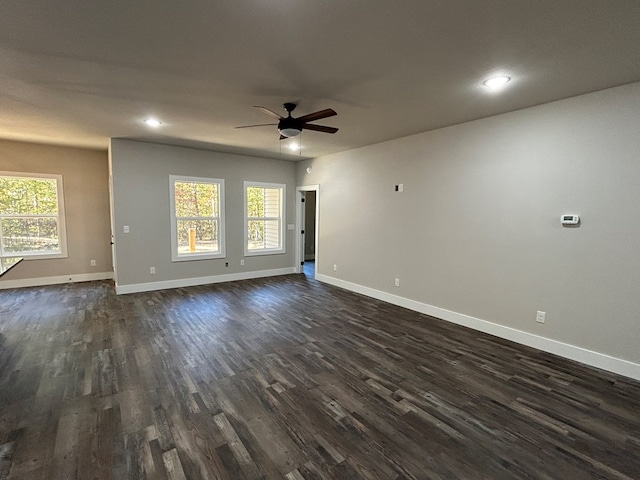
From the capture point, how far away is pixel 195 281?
6.14 meters

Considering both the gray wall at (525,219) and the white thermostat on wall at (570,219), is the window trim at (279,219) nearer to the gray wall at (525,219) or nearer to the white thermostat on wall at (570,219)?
the gray wall at (525,219)

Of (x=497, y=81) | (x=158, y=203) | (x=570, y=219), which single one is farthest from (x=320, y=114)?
(x=158, y=203)

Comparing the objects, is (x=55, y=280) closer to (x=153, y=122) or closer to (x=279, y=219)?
(x=153, y=122)

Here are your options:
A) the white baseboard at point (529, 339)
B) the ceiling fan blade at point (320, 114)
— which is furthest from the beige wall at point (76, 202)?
the white baseboard at point (529, 339)

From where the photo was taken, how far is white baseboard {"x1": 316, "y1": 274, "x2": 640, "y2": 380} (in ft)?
9.50

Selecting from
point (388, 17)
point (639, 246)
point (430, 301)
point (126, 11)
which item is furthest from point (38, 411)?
point (639, 246)

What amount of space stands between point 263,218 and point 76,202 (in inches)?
148

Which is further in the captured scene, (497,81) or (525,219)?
(525,219)

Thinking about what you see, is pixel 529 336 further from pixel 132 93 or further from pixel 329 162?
pixel 132 93

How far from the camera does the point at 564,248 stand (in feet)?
10.5

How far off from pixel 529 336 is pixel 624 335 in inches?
32.0

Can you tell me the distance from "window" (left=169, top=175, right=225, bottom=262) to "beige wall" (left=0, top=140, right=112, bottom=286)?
1.83 metres

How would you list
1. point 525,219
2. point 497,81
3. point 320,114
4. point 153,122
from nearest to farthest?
point 497,81, point 320,114, point 525,219, point 153,122

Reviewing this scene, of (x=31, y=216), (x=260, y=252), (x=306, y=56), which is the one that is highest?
(x=306, y=56)
